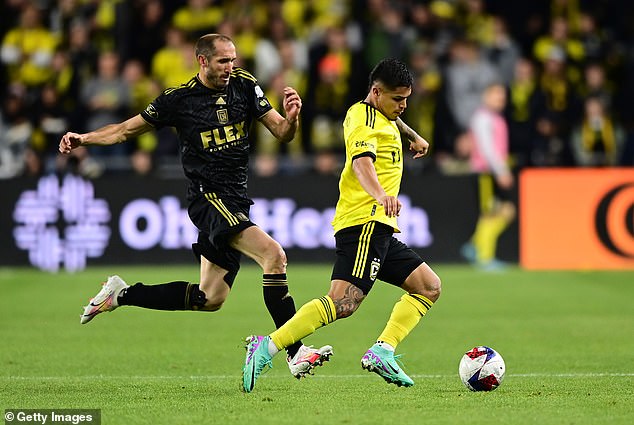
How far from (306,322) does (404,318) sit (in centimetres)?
66

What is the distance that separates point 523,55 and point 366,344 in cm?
1134

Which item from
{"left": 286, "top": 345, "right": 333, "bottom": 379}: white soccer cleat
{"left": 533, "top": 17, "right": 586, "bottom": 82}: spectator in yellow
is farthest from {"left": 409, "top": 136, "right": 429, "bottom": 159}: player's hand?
{"left": 533, "top": 17, "right": 586, "bottom": 82}: spectator in yellow

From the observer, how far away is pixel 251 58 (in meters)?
18.5

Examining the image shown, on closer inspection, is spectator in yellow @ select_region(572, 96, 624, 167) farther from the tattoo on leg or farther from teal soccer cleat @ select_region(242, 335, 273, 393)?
teal soccer cleat @ select_region(242, 335, 273, 393)

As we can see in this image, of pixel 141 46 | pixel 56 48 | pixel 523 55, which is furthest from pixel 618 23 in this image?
pixel 56 48

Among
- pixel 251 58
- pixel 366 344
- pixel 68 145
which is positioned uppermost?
pixel 251 58

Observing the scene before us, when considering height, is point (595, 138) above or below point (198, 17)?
below

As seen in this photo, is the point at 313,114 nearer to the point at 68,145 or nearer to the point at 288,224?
the point at 288,224

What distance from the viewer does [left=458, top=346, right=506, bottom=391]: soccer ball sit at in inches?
300

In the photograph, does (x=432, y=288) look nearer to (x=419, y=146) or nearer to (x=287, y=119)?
(x=419, y=146)

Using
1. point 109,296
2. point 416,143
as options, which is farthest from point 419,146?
point 109,296

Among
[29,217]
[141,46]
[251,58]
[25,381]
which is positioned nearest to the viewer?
[25,381]

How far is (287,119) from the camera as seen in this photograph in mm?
8055

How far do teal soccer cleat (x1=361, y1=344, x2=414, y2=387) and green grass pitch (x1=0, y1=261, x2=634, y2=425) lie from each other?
0.10 metres
